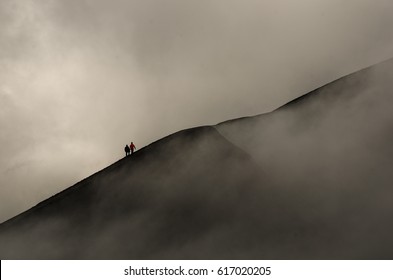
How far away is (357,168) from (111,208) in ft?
79.1

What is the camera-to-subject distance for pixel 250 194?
42.7 metres

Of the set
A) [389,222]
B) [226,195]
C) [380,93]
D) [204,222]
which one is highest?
[380,93]

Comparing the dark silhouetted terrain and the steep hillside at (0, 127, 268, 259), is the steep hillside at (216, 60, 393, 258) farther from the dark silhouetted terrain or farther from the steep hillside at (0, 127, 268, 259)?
the steep hillside at (0, 127, 268, 259)

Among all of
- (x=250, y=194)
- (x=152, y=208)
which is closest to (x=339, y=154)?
(x=250, y=194)

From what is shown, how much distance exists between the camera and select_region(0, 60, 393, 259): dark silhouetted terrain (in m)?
36.1

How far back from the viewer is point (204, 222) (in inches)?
1618

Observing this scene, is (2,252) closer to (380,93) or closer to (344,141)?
(344,141)

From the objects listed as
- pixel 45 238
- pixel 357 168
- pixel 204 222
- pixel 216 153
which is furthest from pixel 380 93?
pixel 45 238

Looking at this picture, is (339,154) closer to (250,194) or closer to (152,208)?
(250,194)

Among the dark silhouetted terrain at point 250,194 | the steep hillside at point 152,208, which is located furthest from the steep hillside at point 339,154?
the steep hillside at point 152,208

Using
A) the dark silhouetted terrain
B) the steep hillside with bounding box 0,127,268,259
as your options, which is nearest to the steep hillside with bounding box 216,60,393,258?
the dark silhouetted terrain

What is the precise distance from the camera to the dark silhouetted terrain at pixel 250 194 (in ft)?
118

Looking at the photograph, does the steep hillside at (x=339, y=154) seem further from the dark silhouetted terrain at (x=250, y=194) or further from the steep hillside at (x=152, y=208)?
Answer: the steep hillside at (x=152, y=208)

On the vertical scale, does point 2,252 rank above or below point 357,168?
below
